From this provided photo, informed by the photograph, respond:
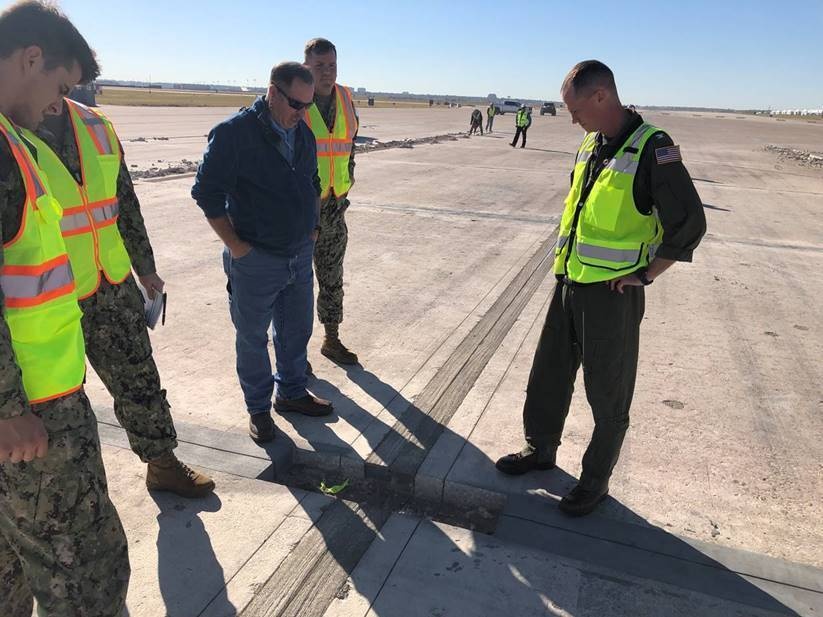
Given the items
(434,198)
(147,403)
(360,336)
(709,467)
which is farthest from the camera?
(434,198)

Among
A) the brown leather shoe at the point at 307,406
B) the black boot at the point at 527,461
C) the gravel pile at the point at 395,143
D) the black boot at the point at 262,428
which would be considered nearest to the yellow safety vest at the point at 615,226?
the black boot at the point at 527,461

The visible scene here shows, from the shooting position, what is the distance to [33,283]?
1.64 m

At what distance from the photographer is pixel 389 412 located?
12.1 feet

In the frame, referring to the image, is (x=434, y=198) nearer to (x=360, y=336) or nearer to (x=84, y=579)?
(x=360, y=336)

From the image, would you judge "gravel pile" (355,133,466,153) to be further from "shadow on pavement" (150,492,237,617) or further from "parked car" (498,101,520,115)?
"parked car" (498,101,520,115)

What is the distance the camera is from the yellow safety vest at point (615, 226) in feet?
8.27

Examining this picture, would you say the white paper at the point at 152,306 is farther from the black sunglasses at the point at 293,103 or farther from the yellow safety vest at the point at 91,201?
the black sunglasses at the point at 293,103

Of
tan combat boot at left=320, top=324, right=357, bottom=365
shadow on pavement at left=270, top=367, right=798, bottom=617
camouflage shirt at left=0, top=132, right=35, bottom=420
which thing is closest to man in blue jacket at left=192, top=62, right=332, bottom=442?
shadow on pavement at left=270, top=367, right=798, bottom=617

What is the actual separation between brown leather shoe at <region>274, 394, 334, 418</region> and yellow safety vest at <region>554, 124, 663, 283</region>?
65.8 inches

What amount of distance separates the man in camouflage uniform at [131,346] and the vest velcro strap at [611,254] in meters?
1.95

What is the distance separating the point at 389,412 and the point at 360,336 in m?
1.26

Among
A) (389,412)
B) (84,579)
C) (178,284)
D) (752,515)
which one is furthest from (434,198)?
(84,579)

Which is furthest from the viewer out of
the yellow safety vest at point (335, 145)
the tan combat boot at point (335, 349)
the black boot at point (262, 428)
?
the tan combat boot at point (335, 349)

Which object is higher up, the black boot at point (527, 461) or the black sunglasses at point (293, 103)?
the black sunglasses at point (293, 103)
